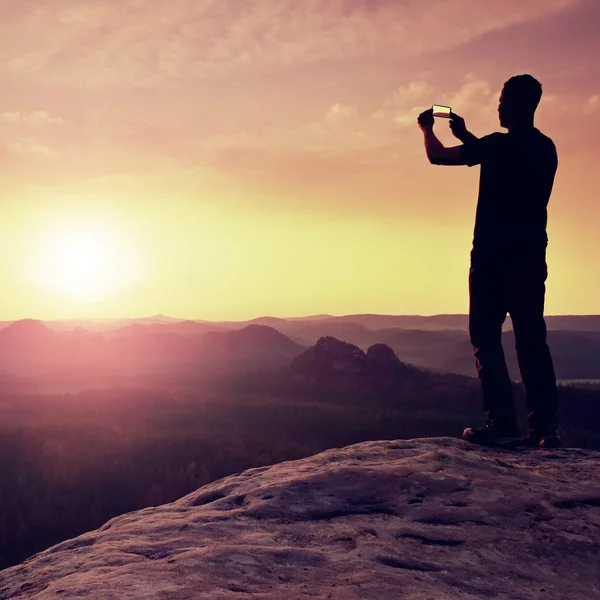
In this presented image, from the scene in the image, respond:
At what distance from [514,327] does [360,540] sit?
365 cm

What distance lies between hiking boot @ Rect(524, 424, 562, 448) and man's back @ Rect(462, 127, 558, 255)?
1906 millimetres

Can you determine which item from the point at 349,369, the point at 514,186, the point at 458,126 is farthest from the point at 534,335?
the point at 349,369

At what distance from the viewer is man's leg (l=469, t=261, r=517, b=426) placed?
696 cm

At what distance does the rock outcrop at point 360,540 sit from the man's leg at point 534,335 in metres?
0.86

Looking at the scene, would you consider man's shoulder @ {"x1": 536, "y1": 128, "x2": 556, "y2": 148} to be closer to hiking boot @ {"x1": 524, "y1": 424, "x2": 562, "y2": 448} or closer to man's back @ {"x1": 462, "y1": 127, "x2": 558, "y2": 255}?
man's back @ {"x1": 462, "y1": 127, "x2": 558, "y2": 255}

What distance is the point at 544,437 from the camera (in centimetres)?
675

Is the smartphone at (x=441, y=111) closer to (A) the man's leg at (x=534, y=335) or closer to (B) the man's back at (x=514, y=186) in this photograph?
(B) the man's back at (x=514, y=186)

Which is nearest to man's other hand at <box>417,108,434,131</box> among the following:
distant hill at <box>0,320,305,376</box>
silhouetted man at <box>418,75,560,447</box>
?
silhouetted man at <box>418,75,560,447</box>

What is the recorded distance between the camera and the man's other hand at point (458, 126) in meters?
6.83

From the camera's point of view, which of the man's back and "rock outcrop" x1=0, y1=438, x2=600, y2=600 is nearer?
"rock outcrop" x1=0, y1=438, x2=600, y2=600

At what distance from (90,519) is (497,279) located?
9.47 metres

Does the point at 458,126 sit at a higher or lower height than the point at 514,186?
higher

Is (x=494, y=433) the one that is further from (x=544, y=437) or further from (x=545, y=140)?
(x=545, y=140)

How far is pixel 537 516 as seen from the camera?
456cm
